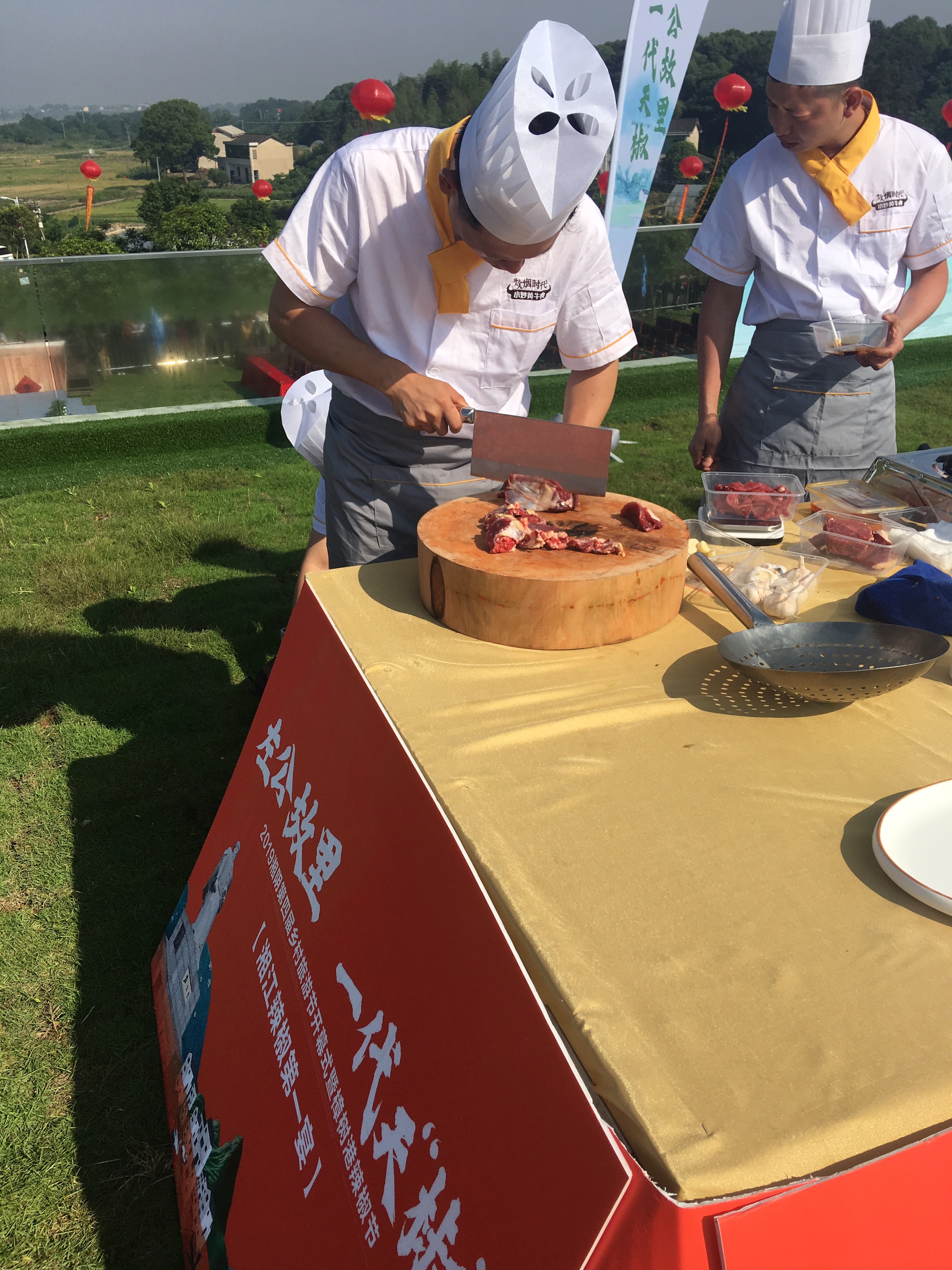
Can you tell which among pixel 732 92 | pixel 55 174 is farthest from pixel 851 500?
pixel 55 174

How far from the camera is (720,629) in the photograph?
1.60m

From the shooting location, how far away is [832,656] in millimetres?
1336

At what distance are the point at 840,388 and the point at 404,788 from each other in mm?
2063

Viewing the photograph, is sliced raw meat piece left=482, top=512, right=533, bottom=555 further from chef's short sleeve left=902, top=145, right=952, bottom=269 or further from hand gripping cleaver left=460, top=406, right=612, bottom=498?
chef's short sleeve left=902, top=145, right=952, bottom=269

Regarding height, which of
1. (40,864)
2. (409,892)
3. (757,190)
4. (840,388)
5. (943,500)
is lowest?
(40,864)

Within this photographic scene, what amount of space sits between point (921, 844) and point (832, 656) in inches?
14.4

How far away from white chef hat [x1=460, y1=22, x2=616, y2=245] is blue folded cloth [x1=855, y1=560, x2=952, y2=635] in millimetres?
928

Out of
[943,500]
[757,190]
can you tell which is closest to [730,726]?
[943,500]

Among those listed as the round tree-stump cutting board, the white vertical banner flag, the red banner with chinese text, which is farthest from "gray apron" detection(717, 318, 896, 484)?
the white vertical banner flag

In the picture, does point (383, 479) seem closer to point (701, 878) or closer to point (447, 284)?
point (447, 284)

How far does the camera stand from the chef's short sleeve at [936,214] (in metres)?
2.52

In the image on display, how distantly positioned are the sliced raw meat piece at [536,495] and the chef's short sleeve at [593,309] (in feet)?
1.68

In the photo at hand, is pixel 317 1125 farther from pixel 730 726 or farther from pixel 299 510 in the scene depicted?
pixel 299 510

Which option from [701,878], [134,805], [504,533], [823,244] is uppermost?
[823,244]
